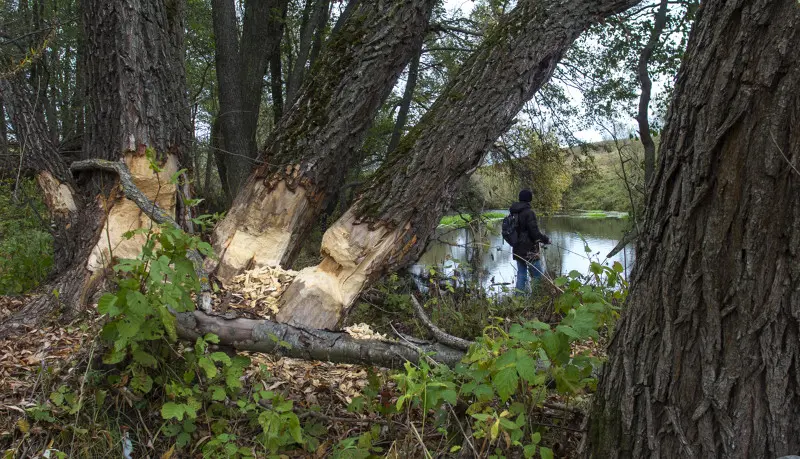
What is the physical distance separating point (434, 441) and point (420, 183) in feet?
5.65

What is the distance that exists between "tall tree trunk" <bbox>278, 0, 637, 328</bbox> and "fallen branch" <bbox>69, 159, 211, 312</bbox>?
68cm

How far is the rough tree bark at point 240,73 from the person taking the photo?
737 cm

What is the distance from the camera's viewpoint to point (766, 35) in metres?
1.34

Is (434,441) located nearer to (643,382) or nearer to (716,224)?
(643,382)

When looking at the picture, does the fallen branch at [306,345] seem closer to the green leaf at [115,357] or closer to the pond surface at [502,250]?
the green leaf at [115,357]

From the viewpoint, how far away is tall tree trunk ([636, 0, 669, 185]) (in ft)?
21.3

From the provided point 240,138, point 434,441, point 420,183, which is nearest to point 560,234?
point 240,138

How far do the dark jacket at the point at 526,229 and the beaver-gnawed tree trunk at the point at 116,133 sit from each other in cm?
440

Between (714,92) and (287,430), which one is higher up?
(714,92)

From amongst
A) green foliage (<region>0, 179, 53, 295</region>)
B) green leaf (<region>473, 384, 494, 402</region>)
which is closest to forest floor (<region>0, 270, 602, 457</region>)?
green leaf (<region>473, 384, 494, 402</region>)

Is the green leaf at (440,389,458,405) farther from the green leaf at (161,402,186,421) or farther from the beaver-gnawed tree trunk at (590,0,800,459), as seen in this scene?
the green leaf at (161,402,186,421)

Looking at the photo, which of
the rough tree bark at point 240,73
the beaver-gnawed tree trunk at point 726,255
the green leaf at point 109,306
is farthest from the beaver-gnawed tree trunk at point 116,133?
the beaver-gnawed tree trunk at point 726,255

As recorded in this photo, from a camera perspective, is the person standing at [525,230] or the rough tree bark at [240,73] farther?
the rough tree bark at [240,73]

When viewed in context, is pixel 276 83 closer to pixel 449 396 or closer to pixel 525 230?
pixel 525 230
